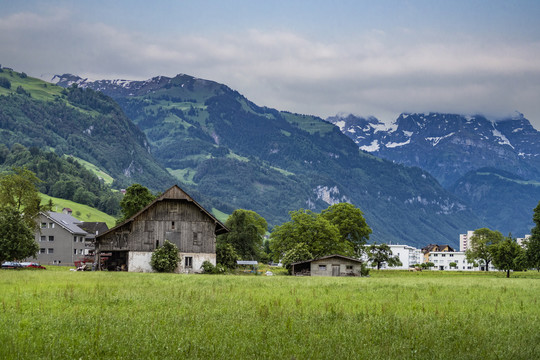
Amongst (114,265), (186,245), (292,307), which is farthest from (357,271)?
(292,307)

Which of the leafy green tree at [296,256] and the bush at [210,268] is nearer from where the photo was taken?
the bush at [210,268]

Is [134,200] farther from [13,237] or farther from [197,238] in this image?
[13,237]

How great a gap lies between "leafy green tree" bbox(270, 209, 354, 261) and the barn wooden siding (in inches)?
1043

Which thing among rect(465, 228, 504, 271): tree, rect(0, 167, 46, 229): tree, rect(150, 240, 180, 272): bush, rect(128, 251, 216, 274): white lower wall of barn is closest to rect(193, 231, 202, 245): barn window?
rect(128, 251, 216, 274): white lower wall of barn

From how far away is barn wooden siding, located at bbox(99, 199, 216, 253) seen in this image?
79875mm

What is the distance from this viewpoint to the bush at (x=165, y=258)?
76.6 m

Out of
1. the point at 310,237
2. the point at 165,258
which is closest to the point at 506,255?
the point at 310,237

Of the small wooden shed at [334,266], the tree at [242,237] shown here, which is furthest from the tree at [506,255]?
the tree at [242,237]

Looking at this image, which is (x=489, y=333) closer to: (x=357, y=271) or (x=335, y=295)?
(x=335, y=295)

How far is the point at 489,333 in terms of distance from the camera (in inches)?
821

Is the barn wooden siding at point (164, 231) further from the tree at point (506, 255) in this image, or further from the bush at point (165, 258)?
the tree at point (506, 255)

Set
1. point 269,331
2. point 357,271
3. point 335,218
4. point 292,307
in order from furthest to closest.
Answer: point 335,218 → point 357,271 → point 292,307 → point 269,331

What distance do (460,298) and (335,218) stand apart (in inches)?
3290

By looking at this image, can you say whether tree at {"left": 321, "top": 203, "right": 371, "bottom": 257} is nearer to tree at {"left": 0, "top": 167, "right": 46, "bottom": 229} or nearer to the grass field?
tree at {"left": 0, "top": 167, "right": 46, "bottom": 229}
